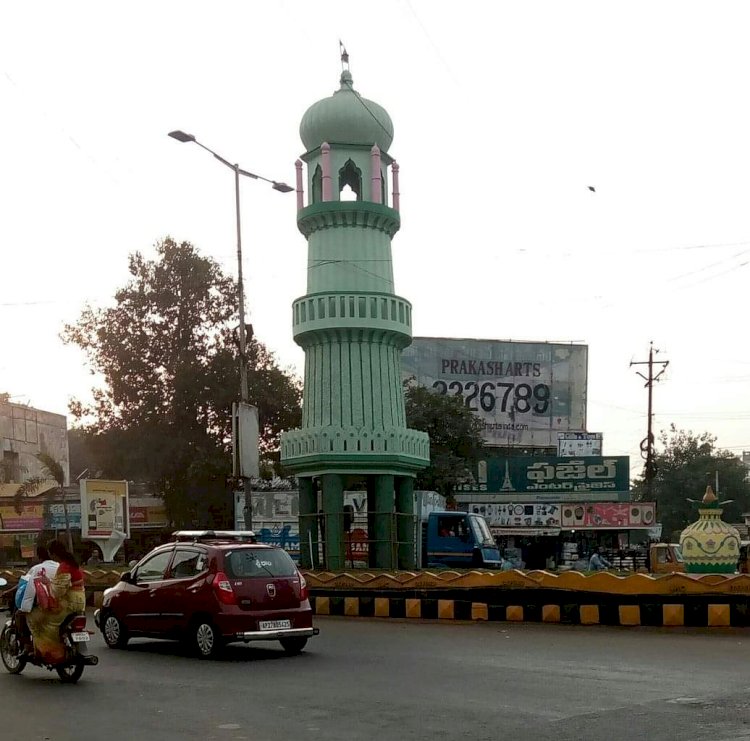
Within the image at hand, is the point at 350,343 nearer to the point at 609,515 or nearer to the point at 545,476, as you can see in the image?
the point at 609,515

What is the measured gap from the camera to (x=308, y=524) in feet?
91.4

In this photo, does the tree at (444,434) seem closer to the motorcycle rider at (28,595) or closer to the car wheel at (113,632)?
the car wheel at (113,632)

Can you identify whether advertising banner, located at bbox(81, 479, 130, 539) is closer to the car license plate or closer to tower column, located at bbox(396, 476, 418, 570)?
tower column, located at bbox(396, 476, 418, 570)

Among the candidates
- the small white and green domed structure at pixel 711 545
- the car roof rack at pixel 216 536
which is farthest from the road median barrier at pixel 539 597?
the car roof rack at pixel 216 536

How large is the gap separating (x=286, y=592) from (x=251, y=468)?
12.9 metres

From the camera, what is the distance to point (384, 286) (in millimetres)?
27625

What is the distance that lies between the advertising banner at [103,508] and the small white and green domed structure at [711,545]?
21.8m

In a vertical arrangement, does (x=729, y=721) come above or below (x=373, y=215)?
below

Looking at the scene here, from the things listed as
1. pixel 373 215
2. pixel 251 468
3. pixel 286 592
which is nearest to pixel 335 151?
pixel 373 215

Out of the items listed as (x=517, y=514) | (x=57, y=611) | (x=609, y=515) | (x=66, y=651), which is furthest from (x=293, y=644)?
(x=517, y=514)

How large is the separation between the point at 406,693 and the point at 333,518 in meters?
16.7

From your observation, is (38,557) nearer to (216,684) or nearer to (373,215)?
(216,684)

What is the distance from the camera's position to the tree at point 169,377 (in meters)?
43.6

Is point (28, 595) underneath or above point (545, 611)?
above
